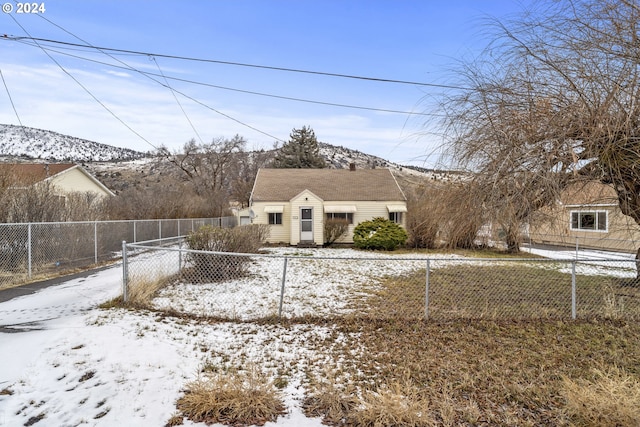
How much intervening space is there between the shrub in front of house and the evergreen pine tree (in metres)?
30.0

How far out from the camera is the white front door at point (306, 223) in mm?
19125

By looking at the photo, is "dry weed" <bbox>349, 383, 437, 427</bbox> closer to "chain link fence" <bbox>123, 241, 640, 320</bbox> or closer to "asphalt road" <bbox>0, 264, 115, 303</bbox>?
"chain link fence" <bbox>123, 241, 640, 320</bbox>

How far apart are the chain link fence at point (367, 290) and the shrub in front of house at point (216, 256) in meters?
0.03

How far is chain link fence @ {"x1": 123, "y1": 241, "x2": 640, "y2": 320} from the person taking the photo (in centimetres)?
589

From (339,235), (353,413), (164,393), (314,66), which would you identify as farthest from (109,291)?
(339,235)

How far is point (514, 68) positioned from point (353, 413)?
468 centimetres

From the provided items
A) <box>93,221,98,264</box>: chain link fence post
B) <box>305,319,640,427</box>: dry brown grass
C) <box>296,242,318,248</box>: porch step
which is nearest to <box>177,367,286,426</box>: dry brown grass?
<box>305,319,640,427</box>: dry brown grass

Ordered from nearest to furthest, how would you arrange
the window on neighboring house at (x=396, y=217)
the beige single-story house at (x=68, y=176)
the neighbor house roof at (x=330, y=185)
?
the beige single-story house at (x=68, y=176) < the window on neighboring house at (x=396, y=217) < the neighbor house roof at (x=330, y=185)

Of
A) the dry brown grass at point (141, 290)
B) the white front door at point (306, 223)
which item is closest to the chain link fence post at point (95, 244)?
the dry brown grass at point (141, 290)

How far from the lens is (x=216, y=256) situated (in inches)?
327

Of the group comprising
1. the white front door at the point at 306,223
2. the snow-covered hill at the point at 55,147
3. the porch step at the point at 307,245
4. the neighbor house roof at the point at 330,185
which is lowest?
the porch step at the point at 307,245

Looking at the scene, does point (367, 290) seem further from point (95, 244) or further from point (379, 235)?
point (379, 235)

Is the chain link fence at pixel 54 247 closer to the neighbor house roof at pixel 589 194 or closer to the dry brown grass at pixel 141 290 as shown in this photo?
the dry brown grass at pixel 141 290

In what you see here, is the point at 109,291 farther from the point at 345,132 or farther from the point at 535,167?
the point at 345,132
